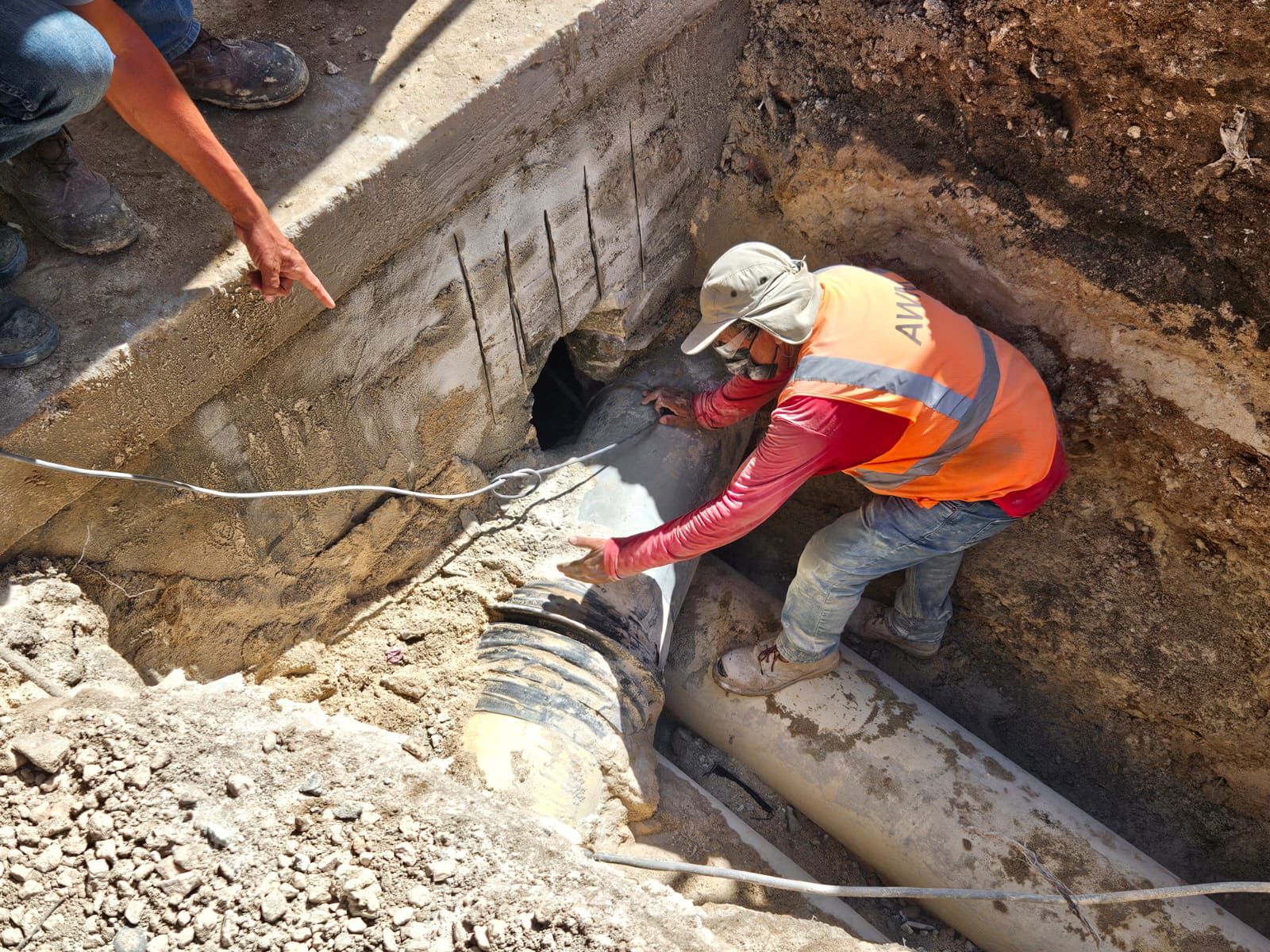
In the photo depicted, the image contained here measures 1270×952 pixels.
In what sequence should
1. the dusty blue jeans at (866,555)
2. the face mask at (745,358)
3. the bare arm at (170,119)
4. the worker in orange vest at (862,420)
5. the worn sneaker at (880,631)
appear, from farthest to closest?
1. the worn sneaker at (880,631)
2. the dusty blue jeans at (866,555)
3. the face mask at (745,358)
4. the worker in orange vest at (862,420)
5. the bare arm at (170,119)

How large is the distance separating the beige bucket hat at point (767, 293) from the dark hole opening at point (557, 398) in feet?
5.32

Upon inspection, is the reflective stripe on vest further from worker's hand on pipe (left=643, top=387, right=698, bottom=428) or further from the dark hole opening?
the dark hole opening

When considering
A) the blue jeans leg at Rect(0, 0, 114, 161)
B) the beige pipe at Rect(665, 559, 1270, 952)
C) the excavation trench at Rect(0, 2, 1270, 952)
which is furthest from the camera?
the beige pipe at Rect(665, 559, 1270, 952)

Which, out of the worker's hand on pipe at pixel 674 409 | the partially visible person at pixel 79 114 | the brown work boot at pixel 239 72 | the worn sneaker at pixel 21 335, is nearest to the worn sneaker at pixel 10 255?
the partially visible person at pixel 79 114

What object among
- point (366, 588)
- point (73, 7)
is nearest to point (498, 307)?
point (366, 588)

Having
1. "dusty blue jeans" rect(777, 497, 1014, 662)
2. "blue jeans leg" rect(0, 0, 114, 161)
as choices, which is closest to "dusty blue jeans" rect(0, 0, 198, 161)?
"blue jeans leg" rect(0, 0, 114, 161)

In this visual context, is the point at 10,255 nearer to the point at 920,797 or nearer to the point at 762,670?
the point at 762,670

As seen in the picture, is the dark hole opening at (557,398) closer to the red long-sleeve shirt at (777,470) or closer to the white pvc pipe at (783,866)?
the red long-sleeve shirt at (777,470)

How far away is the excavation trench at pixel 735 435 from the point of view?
2.68 meters

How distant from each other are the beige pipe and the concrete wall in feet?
3.97

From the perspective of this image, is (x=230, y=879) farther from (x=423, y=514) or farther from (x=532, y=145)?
(x=532, y=145)

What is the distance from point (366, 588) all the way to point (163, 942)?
4.67 ft

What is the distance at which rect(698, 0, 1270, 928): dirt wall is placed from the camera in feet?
9.26

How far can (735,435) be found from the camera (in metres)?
3.88
